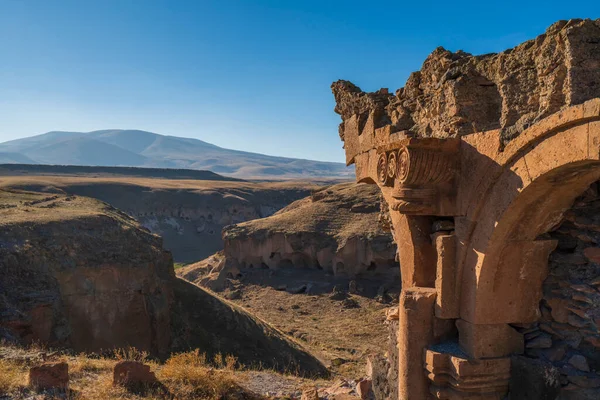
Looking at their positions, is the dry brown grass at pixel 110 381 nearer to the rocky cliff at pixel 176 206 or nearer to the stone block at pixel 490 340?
the stone block at pixel 490 340

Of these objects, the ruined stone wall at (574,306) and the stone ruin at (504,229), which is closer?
the stone ruin at (504,229)

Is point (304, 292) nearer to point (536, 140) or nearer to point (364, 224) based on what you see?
point (364, 224)

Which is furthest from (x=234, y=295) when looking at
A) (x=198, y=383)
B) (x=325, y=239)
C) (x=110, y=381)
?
(x=110, y=381)

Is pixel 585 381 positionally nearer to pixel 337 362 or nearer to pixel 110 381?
pixel 110 381

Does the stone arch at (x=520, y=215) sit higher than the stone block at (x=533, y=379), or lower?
higher

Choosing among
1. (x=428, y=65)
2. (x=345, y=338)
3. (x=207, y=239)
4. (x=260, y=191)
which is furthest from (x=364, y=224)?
(x=260, y=191)

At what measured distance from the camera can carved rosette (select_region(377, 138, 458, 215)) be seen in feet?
13.0

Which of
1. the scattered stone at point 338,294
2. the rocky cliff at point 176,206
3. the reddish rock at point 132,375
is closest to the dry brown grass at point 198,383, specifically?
the reddish rock at point 132,375

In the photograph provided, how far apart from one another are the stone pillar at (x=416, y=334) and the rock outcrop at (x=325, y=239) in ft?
60.8

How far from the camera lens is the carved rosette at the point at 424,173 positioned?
13.0 feet

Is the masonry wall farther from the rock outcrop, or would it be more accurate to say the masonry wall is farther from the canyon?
the rock outcrop

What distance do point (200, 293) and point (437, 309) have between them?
42.1 feet

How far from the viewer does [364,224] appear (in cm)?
2497

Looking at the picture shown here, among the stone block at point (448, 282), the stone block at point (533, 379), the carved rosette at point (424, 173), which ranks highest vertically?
the carved rosette at point (424, 173)
